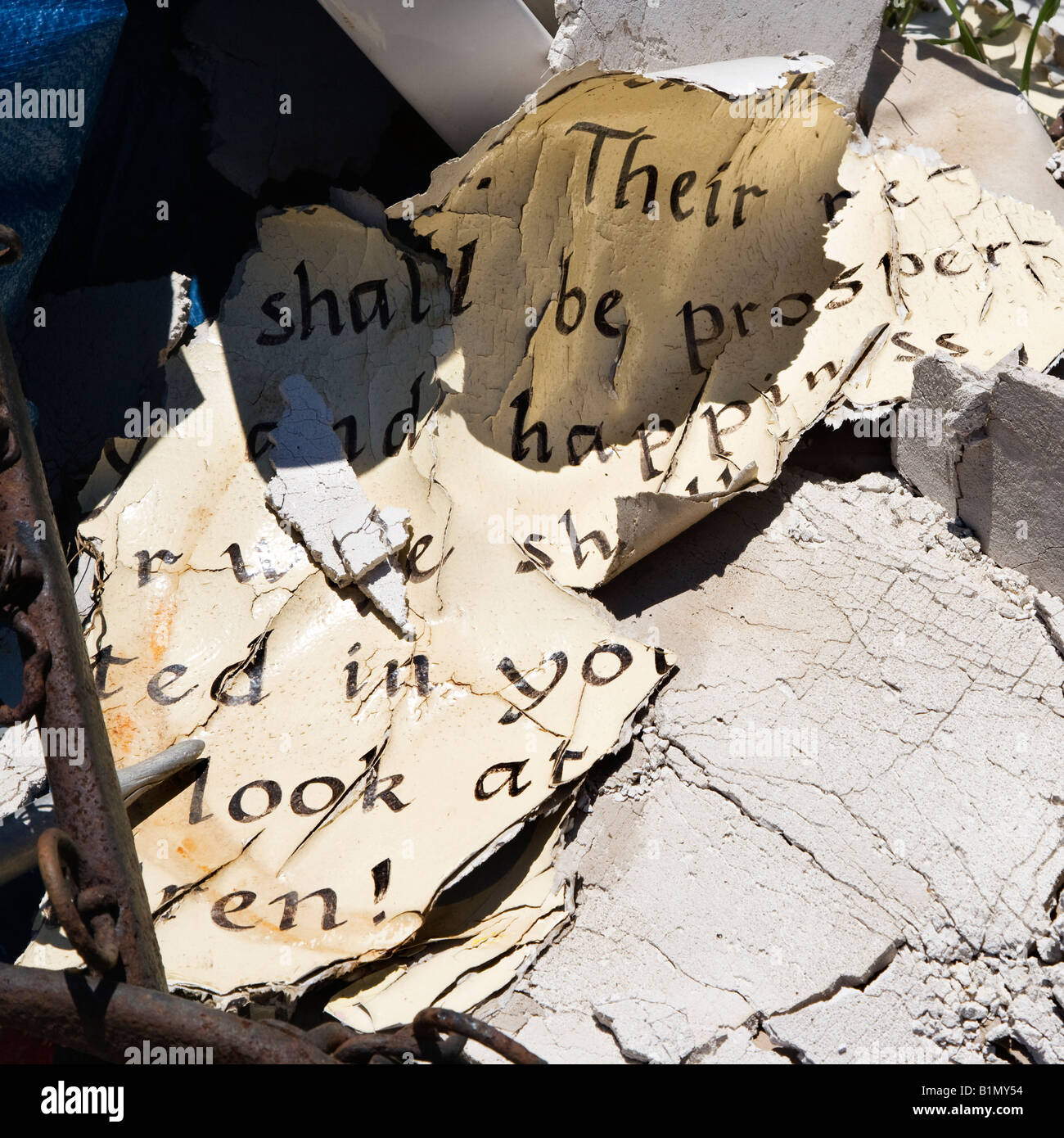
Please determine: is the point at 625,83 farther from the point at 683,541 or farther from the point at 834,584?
the point at 834,584

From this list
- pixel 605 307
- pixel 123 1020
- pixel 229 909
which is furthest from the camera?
pixel 605 307

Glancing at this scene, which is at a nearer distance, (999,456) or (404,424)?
(999,456)

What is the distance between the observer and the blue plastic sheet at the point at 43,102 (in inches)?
104

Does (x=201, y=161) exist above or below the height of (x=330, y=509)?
above

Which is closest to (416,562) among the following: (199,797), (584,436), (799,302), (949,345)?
(584,436)

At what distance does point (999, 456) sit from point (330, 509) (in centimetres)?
161

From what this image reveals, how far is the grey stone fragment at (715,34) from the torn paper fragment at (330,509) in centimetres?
111

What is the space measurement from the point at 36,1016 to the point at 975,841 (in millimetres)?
1708

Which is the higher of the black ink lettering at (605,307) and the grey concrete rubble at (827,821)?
the black ink lettering at (605,307)

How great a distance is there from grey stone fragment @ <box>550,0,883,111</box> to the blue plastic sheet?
1176 millimetres

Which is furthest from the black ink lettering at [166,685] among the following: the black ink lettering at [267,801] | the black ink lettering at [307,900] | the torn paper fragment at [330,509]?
the black ink lettering at [307,900]

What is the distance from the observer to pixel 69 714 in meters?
1.72

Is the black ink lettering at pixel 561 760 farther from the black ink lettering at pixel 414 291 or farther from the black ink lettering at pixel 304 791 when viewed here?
the black ink lettering at pixel 414 291

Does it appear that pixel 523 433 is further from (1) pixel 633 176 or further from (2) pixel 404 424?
(1) pixel 633 176
